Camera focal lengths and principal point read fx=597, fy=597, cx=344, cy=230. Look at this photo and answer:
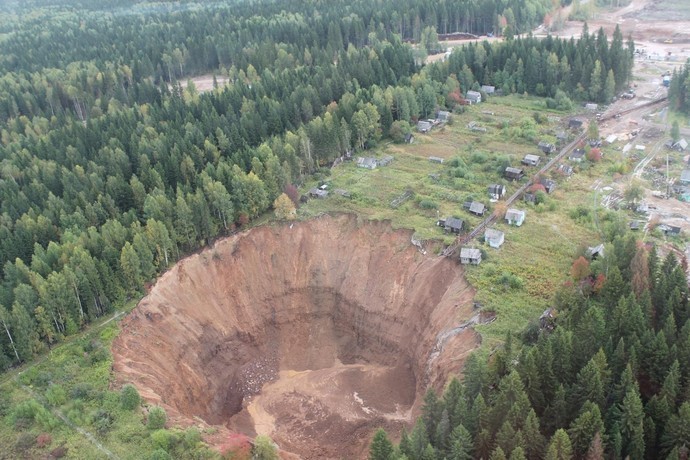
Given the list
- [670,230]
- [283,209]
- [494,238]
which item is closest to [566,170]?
[670,230]

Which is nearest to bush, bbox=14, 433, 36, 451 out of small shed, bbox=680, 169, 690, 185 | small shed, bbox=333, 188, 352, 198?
small shed, bbox=333, 188, 352, 198

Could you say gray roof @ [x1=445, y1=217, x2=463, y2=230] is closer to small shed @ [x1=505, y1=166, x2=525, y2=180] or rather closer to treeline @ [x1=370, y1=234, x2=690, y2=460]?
small shed @ [x1=505, y1=166, x2=525, y2=180]

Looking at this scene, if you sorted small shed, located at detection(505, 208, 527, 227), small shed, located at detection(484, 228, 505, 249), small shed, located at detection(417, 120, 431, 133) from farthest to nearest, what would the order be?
small shed, located at detection(417, 120, 431, 133), small shed, located at detection(505, 208, 527, 227), small shed, located at detection(484, 228, 505, 249)

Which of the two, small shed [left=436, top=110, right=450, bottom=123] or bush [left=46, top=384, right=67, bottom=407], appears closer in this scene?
bush [left=46, top=384, right=67, bottom=407]

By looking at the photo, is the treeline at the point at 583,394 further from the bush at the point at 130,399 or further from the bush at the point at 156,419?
the bush at the point at 130,399

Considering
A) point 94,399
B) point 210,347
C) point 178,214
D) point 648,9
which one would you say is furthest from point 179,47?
point 648,9

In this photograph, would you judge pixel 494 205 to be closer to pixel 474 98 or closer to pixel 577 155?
pixel 577 155
